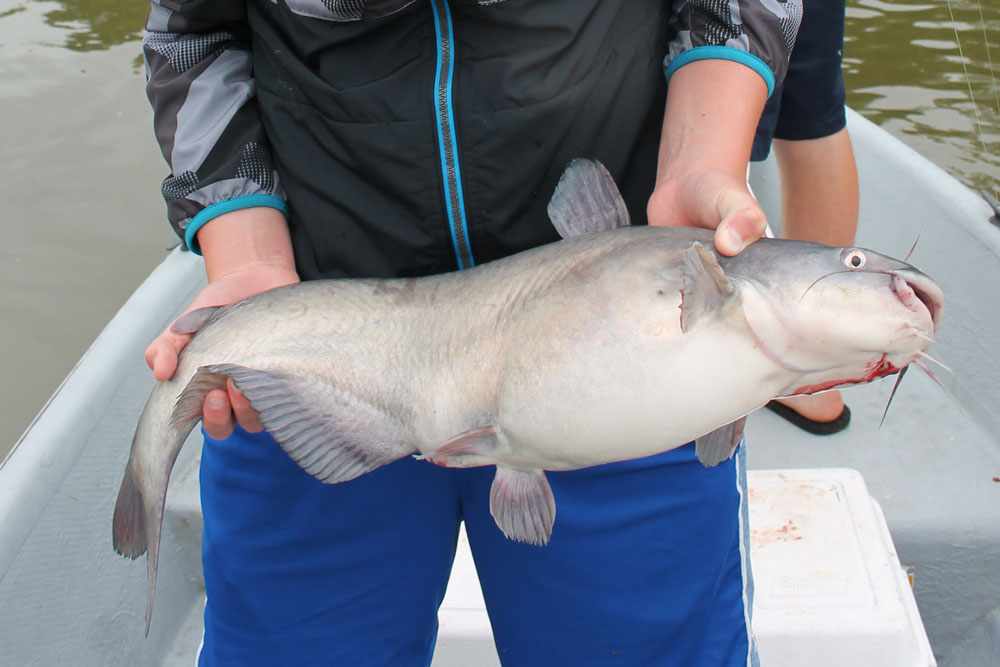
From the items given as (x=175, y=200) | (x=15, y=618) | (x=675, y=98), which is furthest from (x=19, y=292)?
(x=675, y=98)

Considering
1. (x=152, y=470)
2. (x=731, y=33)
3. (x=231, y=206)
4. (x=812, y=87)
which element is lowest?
(x=152, y=470)

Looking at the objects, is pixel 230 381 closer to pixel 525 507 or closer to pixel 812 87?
pixel 525 507

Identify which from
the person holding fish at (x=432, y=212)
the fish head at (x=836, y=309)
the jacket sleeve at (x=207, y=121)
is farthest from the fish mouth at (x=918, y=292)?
the jacket sleeve at (x=207, y=121)

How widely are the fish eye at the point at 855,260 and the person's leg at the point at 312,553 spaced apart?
2.65 feet

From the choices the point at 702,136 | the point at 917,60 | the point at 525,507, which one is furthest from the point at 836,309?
the point at 917,60

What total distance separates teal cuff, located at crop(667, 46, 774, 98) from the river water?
3.84 m

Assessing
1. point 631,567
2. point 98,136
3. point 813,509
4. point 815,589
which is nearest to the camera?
point 631,567

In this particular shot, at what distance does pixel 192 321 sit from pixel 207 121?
403mm

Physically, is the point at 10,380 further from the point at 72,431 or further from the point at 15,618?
the point at 15,618

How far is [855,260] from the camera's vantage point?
3.90ft

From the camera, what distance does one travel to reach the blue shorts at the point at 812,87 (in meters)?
2.82

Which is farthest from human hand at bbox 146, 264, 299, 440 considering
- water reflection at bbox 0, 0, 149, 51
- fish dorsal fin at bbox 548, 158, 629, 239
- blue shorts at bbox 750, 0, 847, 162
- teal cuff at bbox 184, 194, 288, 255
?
water reflection at bbox 0, 0, 149, 51

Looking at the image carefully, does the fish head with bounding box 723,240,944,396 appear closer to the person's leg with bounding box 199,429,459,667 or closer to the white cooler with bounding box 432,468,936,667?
the person's leg with bounding box 199,429,459,667

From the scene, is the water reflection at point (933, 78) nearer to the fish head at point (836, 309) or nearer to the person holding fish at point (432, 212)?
the person holding fish at point (432, 212)
